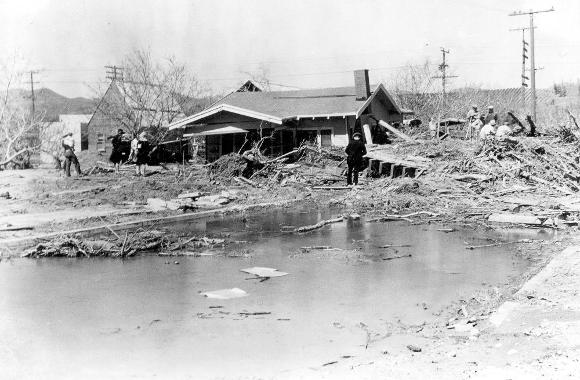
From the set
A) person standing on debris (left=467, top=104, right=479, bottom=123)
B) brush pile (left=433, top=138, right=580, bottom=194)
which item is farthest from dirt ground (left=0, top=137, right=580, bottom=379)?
person standing on debris (left=467, top=104, right=479, bottom=123)

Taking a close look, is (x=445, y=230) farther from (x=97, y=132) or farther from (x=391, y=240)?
(x=97, y=132)

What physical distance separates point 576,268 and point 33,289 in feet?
24.5

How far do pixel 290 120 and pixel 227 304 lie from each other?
22.7 m

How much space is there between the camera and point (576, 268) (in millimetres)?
7996

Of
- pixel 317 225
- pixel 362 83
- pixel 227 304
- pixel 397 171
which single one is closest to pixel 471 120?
pixel 362 83

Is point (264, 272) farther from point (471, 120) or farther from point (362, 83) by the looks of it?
point (362, 83)

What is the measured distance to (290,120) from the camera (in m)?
29.4

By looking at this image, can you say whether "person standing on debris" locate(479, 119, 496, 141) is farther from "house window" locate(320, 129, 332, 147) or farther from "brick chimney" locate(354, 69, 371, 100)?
"house window" locate(320, 129, 332, 147)

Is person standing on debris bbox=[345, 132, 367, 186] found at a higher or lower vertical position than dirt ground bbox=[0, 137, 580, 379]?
higher

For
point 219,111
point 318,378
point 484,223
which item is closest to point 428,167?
point 484,223

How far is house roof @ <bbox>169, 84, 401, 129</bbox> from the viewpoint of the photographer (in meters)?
28.5

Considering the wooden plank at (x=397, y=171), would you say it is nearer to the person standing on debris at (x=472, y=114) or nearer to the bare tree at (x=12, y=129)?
the person standing on debris at (x=472, y=114)

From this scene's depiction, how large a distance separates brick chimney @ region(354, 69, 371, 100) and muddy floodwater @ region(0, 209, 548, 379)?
18337mm

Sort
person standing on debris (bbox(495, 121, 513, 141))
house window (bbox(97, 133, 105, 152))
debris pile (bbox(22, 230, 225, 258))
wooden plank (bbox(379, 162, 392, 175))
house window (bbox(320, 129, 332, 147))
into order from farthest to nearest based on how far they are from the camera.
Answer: house window (bbox(97, 133, 105, 152)) → house window (bbox(320, 129, 332, 147)) → wooden plank (bbox(379, 162, 392, 175)) → person standing on debris (bbox(495, 121, 513, 141)) → debris pile (bbox(22, 230, 225, 258))
